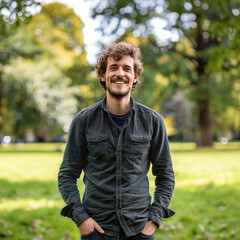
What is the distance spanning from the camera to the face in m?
2.46

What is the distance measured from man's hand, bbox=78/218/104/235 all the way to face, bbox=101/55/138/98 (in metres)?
0.78

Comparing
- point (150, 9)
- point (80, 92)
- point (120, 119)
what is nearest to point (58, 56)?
point (80, 92)

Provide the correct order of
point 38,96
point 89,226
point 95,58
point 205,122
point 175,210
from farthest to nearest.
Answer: point 38,96, point 205,122, point 95,58, point 175,210, point 89,226

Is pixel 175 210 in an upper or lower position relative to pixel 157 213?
lower

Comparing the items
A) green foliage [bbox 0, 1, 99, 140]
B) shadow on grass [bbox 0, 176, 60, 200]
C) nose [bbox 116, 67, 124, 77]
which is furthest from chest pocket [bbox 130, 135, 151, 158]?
green foliage [bbox 0, 1, 99, 140]

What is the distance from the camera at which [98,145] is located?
2430 mm

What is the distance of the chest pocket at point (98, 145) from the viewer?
7.95 feet

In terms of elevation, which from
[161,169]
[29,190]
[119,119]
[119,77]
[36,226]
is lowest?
[29,190]

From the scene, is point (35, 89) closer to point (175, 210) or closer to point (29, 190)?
point (29, 190)

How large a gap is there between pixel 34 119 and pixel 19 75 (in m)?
3.79

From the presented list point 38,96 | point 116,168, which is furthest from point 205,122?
point 116,168

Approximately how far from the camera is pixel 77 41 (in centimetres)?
4234

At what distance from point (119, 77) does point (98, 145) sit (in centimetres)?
44

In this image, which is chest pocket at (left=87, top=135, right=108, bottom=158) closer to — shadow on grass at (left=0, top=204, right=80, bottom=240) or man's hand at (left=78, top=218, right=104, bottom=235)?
man's hand at (left=78, top=218, right=104, bottom=235)
